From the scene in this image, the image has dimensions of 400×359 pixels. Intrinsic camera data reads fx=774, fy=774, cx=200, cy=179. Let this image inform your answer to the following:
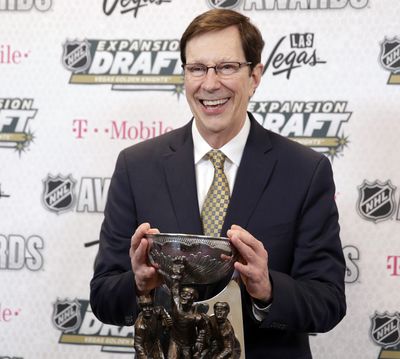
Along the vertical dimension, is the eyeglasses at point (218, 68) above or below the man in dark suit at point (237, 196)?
above

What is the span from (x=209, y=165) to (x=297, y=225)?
26 centimetres

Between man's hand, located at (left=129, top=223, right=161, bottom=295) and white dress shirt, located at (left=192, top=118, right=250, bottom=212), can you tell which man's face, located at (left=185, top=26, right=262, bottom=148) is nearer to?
white dress shirt, located at (left=192, top=118, right=250, bottom=212)

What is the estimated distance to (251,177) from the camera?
1.80 meters

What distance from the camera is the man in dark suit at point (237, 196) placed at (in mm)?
1734

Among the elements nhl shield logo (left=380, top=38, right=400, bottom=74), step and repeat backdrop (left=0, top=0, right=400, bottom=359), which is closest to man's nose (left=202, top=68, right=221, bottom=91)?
step and repeat backdrop (left=0, top=0, right=400, bottom=359)

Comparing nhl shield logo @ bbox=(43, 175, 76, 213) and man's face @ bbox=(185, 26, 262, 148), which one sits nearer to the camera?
man's face @ bbox=(185, 26, 262, 148)

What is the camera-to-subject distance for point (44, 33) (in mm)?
2562

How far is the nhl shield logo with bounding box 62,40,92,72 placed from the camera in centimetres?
253

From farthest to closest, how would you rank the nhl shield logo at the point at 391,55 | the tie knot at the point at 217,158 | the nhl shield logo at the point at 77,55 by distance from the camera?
the nhl shield logo at the point at 77,55
the nhl shield logo at the point at 391,55
the tie knot at the point at 217,158

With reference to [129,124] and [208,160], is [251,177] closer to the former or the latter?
[208,160]

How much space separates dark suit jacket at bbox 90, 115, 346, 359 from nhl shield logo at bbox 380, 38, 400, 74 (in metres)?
0.64

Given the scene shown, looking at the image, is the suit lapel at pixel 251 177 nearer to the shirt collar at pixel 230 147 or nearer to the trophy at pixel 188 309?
the shirt collar at pixel 230 147

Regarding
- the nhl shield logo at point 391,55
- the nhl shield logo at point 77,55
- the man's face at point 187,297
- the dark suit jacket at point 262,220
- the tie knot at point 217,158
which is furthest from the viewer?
the nhl shield logo at point 77,55

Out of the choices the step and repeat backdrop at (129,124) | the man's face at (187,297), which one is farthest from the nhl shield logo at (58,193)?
the man's face at (187,297)
